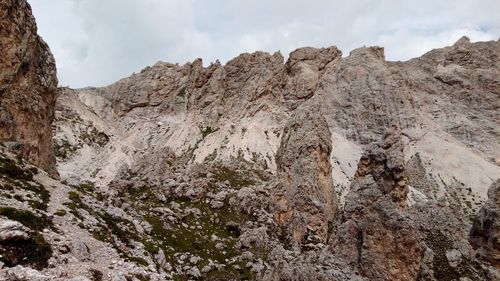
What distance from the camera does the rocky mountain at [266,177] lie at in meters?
32.4

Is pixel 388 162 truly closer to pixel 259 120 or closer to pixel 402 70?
pixel 259 120

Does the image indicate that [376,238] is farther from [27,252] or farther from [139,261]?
[27,252]

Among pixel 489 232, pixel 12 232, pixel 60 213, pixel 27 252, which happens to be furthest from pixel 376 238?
pixel 12 232

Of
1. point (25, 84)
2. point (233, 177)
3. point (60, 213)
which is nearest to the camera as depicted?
point (60, 213)

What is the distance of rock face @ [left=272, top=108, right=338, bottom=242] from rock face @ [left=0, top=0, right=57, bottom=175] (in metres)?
32.5

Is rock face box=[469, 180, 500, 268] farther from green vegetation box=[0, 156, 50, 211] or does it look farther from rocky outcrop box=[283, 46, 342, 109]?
rocky outcrop box=[283, 46, 342, 109]

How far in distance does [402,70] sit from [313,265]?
162717 mm

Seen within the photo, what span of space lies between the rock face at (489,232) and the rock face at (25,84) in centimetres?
5150

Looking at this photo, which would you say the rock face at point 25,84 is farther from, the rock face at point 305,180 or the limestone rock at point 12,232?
the rock face at point 305,180

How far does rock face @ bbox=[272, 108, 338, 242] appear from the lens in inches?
2405

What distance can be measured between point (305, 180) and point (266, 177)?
42093mm

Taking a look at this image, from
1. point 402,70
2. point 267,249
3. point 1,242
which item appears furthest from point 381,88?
point 1,242

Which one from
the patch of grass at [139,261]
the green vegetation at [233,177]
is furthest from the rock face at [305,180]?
the patch of grass at [139,261]

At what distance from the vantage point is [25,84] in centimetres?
4988
